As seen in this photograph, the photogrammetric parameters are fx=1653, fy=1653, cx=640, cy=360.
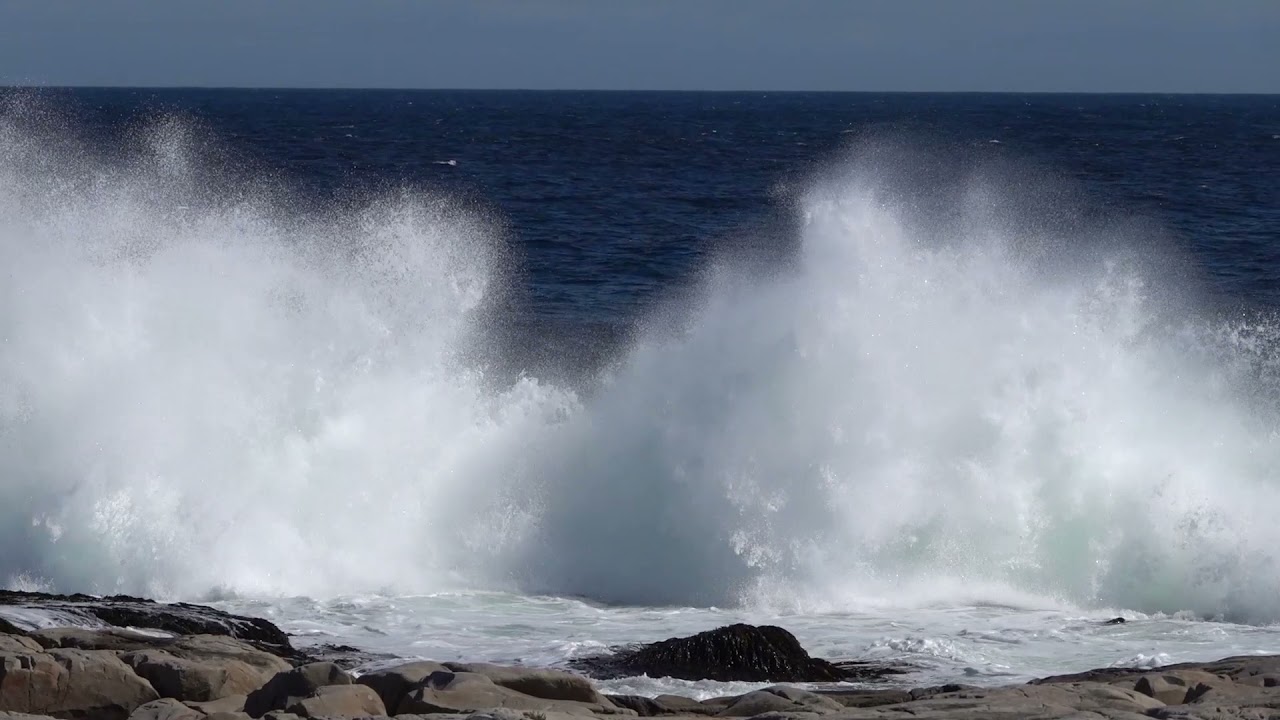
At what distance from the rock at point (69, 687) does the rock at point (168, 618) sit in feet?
7.70

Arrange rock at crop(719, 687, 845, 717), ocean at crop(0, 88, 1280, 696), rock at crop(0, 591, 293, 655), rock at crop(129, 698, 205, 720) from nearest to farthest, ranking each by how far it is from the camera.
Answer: rock at crop(129, 698, 205, 720), rock at crop(719, 687, 845, 717), rock at crop(0, 591, 293, 655), ocean at crop(0, 88, 1280, 696)

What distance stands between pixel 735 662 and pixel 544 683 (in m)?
2.36

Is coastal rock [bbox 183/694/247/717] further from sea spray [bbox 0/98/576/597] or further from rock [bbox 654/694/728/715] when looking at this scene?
sea spray [bbox 0/98/576/597]

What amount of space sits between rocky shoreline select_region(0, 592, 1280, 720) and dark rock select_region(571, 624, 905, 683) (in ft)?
1.77

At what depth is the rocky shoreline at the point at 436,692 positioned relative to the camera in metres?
9.20

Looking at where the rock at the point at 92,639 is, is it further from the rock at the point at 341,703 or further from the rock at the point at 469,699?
the rock at the point at 469,699

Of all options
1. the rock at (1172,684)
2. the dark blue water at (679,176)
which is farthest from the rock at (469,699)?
the dark blue water at (679,176)

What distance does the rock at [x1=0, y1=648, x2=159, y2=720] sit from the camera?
955cm

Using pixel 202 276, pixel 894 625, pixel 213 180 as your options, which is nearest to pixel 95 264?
pixel 202 276

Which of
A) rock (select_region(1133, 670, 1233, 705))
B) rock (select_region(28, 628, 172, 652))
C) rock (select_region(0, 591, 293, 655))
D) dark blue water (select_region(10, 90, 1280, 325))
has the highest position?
dark blue water (select_region(10, 90, 1280, 325))

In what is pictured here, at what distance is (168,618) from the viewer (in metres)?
12.5

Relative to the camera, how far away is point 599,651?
1270 centimetres

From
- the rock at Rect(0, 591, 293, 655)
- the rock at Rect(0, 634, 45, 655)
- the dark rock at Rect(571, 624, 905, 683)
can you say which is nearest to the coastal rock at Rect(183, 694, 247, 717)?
the rock at Rect(0, 634, 45, 655)

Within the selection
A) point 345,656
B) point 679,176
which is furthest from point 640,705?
point 679,176
